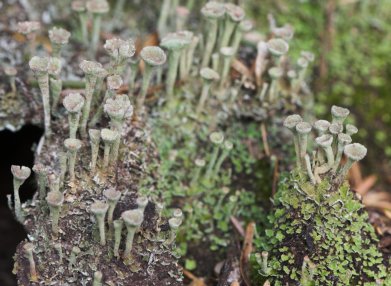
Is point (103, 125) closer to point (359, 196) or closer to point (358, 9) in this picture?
point (359, 196)

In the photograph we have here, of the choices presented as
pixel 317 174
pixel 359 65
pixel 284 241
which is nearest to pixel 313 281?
pixel 284 241

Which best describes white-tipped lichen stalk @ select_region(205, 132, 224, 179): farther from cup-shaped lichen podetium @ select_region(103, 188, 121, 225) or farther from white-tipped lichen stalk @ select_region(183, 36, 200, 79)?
cup-shaped lichen podetium @ select_region(103, 188, 121, 225)

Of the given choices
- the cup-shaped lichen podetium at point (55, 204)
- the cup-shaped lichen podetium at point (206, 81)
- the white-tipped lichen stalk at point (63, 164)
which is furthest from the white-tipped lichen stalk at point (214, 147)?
the cup-shaped lichen podetium at point (55, 204)

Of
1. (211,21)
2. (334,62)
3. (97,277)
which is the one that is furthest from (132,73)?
(334,62)

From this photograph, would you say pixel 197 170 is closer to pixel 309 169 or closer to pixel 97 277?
pixel 309 169

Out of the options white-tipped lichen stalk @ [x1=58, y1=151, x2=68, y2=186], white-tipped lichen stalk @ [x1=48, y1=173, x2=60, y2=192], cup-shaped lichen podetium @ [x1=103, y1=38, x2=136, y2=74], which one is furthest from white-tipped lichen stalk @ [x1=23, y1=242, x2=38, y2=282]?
cup-shaped lichen podetium @ [x1=103, y1=38, x2=136, y2=74]

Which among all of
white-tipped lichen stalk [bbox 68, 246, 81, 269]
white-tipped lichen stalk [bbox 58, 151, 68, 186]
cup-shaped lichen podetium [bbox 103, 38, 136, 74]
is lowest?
white-tipped lichen stalk [bbox 68, 246, 81, 269]

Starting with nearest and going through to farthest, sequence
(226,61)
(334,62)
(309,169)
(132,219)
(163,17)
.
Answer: (132,219), (309,169), (226,61), (163,17), (334,62)

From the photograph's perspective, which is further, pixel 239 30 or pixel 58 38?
pixel 239 30
